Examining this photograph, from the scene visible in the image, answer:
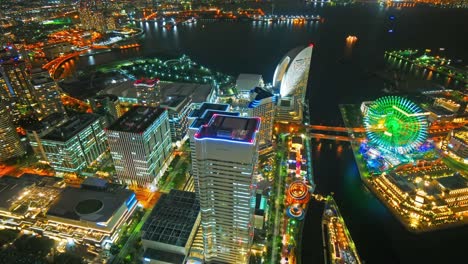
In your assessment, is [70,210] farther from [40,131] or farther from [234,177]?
[234,177]

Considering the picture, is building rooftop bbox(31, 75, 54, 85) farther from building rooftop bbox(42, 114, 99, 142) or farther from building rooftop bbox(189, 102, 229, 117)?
building rooftop bbox(189, 102, 229, 117)

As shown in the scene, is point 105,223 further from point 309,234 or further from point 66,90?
point 66,90

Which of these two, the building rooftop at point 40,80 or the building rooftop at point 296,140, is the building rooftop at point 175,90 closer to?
the building rooftop at point 40,80

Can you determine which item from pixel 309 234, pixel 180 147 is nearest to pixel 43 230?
pixel 180 147

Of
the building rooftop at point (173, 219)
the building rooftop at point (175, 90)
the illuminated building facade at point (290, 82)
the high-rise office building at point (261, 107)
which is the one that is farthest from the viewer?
the building rooftop at point (175, 90)

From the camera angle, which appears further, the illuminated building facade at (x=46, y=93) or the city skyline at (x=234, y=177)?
the illuminated building facade at (x=46, y=93)

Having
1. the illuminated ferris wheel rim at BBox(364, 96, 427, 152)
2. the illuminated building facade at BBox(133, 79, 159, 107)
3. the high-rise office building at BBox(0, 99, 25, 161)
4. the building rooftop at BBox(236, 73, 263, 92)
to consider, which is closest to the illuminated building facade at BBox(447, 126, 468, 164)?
the illuminated ferris wheel rim at BBox(364, 96, 427, 152)

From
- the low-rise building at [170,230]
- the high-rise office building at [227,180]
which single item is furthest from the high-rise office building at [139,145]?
the high-rise office building at [227,180]
